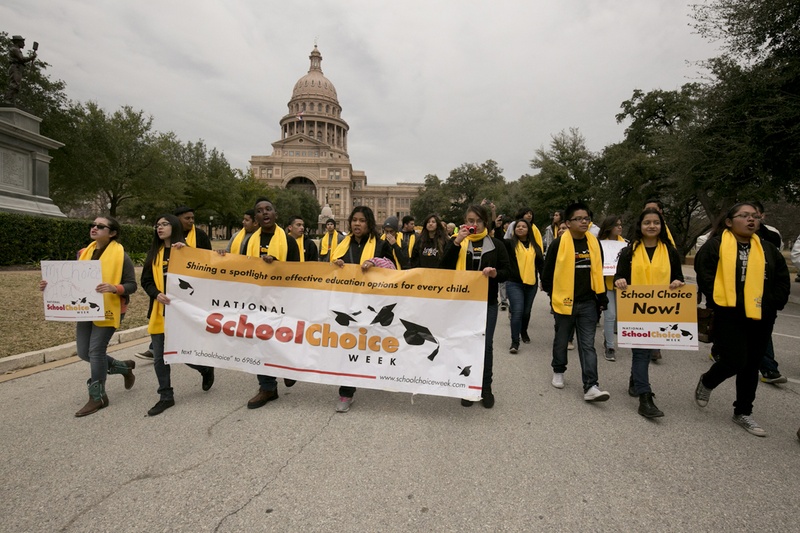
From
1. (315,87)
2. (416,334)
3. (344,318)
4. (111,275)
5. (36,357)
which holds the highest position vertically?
(315,87)

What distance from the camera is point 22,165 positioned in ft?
48.2

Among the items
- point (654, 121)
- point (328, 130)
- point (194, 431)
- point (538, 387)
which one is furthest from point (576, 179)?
point (328, 130)

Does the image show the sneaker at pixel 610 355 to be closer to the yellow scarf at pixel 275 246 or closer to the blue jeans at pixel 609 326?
the blue jeans at pixel 609 326

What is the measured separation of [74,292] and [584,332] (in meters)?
4.87

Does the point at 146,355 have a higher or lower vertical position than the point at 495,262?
lower

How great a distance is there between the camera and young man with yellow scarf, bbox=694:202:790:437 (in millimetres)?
3340

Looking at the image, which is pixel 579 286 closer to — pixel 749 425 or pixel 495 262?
pixel 495 262

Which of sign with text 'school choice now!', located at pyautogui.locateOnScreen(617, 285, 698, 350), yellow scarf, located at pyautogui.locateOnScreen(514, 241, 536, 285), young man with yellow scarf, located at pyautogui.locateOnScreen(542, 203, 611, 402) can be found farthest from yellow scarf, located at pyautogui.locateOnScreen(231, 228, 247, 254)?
→ sign with text 'school choice now!', located at pyautogui.locateOnScreen(617, 285, 698, 350)

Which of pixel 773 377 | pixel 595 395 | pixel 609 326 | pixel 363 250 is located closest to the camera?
pixel 595 395

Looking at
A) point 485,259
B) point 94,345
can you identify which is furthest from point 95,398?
point 485,259

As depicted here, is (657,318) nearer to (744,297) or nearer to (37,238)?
(744,297)

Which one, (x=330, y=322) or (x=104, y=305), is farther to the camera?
(x=330, y=322)

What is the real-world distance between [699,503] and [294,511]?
7.88ft

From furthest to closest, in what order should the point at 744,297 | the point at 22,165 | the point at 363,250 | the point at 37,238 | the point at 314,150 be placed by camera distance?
the point at 314,150
the point at 22,165
the point at 37,238
the point at 363,250
the point at 744,297
